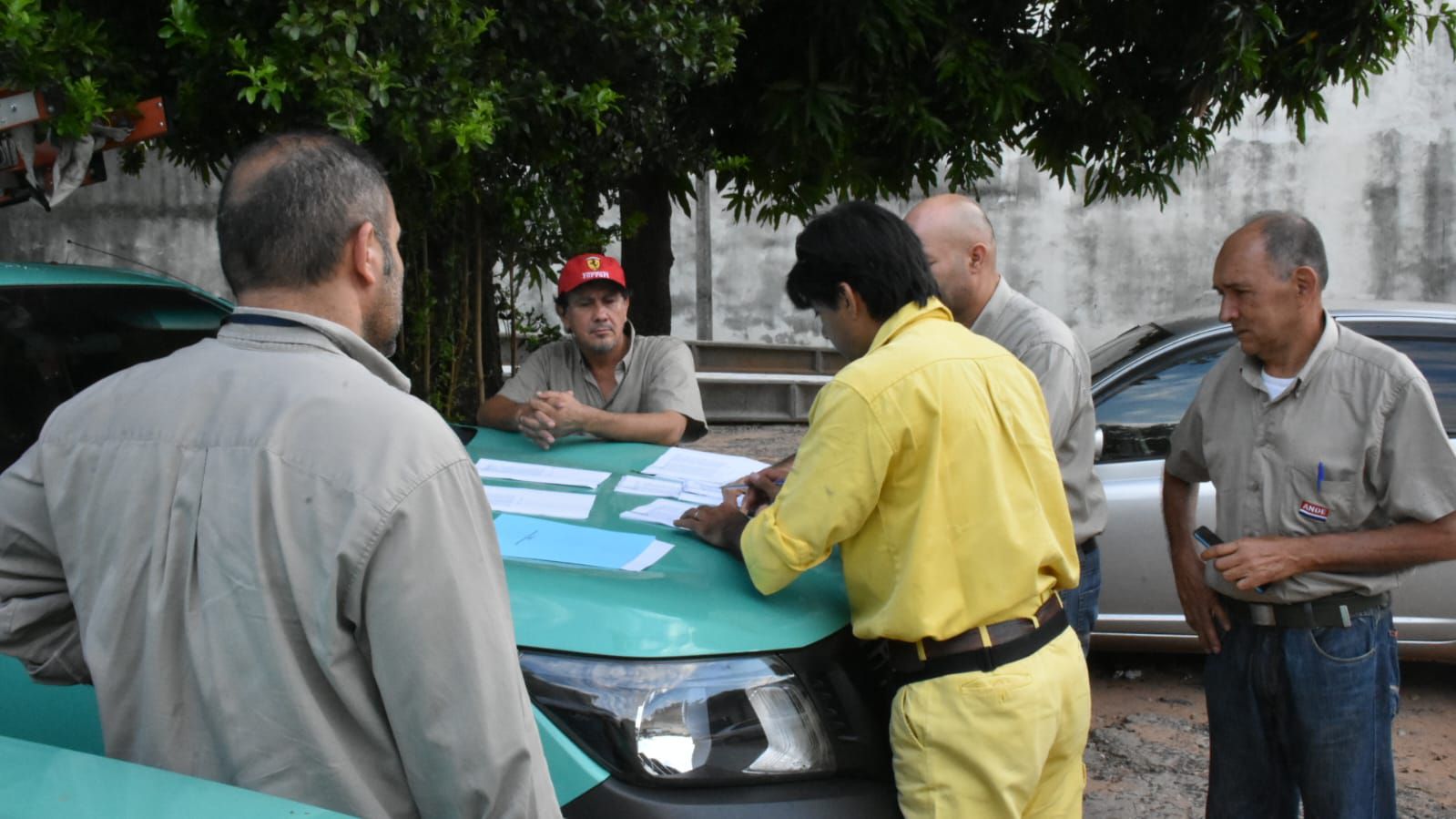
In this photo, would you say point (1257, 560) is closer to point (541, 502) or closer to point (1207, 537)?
point (1207, 537)

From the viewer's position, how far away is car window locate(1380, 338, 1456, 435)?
503cm

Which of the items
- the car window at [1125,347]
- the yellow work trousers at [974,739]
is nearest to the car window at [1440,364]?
the car window at [1125,347]

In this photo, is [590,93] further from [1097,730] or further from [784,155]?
[1097,730]

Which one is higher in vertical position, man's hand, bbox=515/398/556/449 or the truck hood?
man's hand, bbox=515/398/556/449

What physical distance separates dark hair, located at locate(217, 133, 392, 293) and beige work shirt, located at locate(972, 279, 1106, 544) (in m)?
2.00

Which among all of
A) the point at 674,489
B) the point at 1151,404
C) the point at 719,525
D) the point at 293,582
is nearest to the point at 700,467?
the point at 674,489

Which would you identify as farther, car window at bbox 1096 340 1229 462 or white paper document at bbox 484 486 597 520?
car window at bbox 1096 340 1229 462

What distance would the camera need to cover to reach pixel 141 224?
15.2 meters

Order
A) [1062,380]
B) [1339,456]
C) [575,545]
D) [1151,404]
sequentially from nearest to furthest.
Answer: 1. [575,545]
2. [1339,456]
3. [1062,380]
4. [1151,404]

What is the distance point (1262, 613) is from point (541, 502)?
170 centimetres

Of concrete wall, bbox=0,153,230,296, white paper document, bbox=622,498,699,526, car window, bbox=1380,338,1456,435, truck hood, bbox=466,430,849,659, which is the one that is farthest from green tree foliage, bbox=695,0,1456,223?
concrete wall, bbox=0,153,230,296

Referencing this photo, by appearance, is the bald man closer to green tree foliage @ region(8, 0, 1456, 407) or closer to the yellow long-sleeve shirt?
the yellow long-sleeve shirt

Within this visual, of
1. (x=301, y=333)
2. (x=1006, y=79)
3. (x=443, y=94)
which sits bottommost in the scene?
(x=301, y=333)

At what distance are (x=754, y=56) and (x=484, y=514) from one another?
488 centimetres
